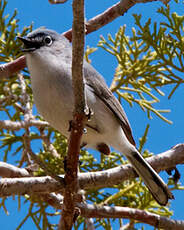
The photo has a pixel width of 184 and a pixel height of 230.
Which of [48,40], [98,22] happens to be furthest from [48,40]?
[98,22]

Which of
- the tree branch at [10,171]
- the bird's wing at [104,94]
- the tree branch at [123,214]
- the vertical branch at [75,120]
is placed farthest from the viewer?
the bird's wing at [104,94]

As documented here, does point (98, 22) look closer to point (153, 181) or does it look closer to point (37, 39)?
point (37, 39)

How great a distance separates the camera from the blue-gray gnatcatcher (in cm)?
270

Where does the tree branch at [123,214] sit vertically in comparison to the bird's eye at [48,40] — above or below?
below

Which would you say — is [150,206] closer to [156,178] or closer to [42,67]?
[156,178]

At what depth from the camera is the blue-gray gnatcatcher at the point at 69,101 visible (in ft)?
8.85

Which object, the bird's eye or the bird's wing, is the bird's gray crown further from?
the bird's wing

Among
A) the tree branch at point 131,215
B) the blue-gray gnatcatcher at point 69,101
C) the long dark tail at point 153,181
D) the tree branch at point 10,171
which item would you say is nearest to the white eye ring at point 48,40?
the blue-gray gnatcatcher at point 69,101

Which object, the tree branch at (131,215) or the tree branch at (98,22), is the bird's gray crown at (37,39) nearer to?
the tree branch at (98,22)

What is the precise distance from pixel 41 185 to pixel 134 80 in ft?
5.10

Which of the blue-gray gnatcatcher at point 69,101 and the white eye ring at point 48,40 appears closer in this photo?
the blue-gray gnatcatcher at point 69,101

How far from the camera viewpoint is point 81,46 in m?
1.90

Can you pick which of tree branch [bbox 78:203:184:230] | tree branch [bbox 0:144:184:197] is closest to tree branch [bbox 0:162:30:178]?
tree branch [bbox 0:144:184:197]

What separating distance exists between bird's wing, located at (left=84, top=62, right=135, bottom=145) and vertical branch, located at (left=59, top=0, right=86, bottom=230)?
871mm
